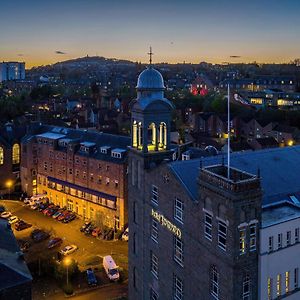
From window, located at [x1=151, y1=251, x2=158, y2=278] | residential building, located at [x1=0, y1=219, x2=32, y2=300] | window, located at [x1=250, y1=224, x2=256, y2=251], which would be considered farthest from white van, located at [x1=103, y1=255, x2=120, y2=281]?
window, located at [x1=250, y1=224, x2=256, y2=251]

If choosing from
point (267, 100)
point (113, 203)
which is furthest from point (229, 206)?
point (267, 100)

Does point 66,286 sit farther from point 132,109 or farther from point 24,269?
point 132,109

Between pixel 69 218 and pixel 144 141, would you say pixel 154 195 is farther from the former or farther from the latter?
pixel 69 218

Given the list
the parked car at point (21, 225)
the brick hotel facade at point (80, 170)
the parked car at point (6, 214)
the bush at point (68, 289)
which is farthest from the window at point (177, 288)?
the parked car at point (6, 214)

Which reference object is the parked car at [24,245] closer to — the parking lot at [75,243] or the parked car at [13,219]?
the parking lot at [75,243]

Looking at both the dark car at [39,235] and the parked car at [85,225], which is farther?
the parked car at [85,225]

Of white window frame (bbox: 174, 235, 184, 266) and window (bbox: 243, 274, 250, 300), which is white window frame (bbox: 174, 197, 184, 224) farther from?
window (bbox: 243, 274, 250, 300)
